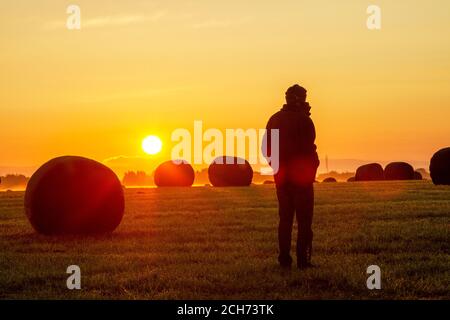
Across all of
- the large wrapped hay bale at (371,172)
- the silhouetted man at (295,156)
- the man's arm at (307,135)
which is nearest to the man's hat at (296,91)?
the silhouetted man at (295,156)

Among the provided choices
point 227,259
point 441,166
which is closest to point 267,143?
point 227,259

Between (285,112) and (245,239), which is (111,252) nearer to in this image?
(245,239)

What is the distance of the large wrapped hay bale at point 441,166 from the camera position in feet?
142

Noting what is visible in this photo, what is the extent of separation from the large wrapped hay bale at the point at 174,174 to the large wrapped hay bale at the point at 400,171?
67.3 ft

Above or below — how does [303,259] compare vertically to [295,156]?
below

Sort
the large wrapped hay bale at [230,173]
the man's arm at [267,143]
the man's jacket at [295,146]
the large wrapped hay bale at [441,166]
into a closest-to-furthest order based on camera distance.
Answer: the man's jacket at [295,146] → the man's arm at [267,143] → the large wrapped hay bale at [441,166] → the large wrapped hay bale at [230,173]

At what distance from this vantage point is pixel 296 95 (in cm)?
1112

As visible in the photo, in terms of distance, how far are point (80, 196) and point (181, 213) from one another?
686cm

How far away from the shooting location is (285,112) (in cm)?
1114

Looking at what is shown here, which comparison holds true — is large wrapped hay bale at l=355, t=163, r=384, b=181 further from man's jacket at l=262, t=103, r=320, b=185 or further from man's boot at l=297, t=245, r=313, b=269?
man's jacket at l=262, t=103, r=320, b=185

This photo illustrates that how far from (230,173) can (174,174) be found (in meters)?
8.05

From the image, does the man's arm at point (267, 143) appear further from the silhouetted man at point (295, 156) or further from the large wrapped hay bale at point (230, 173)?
the large wrapped hay bale at point (230, 173)

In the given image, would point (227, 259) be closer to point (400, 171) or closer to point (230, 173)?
point (230, 173)
